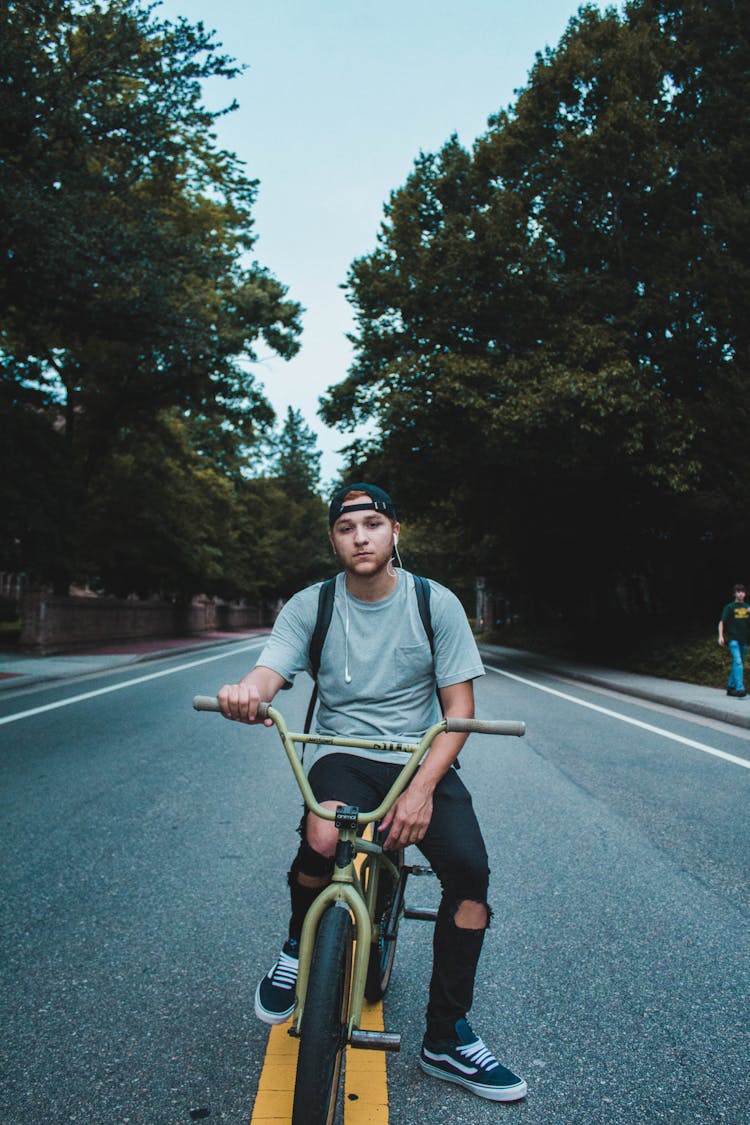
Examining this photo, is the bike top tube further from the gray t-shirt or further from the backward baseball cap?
the backward baseball cap

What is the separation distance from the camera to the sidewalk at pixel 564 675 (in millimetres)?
12977

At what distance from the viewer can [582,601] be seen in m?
32.7

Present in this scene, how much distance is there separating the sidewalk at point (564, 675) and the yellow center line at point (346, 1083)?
9.65 metres

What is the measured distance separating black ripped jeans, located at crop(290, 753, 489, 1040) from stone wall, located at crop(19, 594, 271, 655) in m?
21.6

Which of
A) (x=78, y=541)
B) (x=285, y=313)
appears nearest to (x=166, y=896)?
(x=78, y=541)

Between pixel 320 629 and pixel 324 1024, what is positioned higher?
pixel 320 629

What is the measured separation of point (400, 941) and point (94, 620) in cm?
2570

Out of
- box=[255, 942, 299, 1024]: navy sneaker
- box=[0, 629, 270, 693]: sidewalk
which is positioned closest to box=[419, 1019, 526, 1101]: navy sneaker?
box=[255, 942, 299, 1024]: navy sneaker

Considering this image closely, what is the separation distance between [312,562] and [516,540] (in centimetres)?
5761

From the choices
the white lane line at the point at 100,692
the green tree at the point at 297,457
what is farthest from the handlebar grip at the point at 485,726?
the green tree at the point at 297,457

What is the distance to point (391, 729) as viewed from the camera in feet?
9.21

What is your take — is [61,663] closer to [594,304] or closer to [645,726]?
[645,726]

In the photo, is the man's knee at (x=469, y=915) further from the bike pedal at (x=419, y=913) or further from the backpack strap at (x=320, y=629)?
the backpack strap at (x=320, y=629)

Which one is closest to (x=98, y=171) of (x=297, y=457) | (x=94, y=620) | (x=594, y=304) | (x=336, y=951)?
(x=594, y=304)
